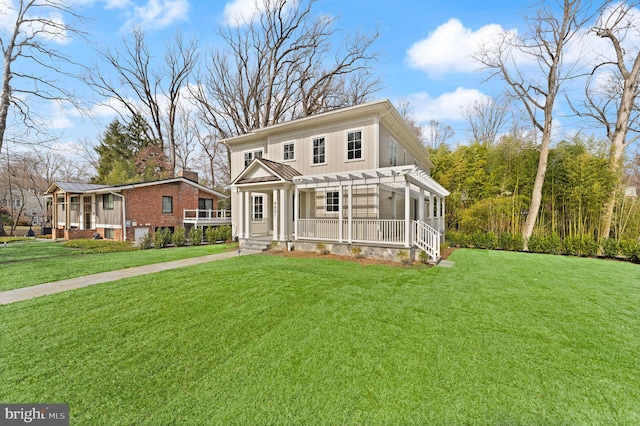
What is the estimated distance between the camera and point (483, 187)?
1284 cm

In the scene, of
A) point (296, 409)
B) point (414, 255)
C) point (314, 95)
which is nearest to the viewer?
point (296, 409)

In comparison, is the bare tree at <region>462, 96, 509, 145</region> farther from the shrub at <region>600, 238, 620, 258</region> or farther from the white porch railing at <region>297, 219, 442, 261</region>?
the white porch railing at <region>297, 219, 442, 261</region>

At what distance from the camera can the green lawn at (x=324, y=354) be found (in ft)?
7.32

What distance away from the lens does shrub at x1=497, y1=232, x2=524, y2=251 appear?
11.2m

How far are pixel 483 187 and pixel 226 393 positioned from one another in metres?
14.2

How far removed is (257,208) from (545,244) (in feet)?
42.3

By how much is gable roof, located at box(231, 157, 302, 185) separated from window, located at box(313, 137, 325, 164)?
999 mm

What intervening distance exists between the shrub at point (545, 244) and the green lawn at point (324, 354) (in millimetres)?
5929

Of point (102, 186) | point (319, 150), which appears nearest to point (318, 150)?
point (319, 150)

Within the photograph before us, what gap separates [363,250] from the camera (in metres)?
8.72

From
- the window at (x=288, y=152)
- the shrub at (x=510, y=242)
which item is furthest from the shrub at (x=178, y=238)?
the shrub at (x=510, y=242)

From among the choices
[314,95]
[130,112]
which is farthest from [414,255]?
[130,112]

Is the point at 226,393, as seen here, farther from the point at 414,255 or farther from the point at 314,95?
the point at 314,95

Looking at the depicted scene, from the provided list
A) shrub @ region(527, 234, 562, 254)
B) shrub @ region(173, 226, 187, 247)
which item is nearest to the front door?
shrub @ region(173, 226, 187, 247)
